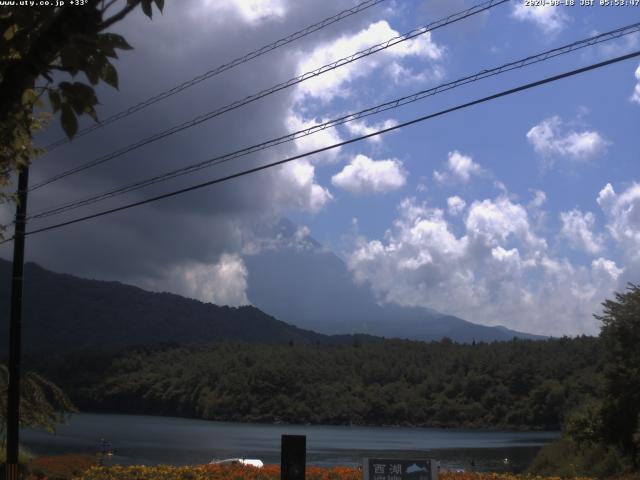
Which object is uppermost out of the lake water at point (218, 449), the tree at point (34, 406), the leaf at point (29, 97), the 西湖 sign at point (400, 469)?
the leaf at point (29, 97)

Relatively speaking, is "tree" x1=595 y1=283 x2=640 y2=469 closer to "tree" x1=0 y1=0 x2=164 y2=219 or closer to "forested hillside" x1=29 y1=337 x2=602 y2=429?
"tree" x1=0 y1=0 x2=164 y2=219

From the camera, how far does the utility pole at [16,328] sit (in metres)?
17.3

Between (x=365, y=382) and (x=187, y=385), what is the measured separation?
34275 millimetres

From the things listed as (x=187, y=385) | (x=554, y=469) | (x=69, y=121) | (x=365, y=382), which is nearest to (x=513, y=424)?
(x=365, y=382)

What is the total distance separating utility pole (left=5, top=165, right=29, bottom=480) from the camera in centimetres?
1728

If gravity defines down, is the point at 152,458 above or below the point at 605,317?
below

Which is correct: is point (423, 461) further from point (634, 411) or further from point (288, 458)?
point (634, 411)

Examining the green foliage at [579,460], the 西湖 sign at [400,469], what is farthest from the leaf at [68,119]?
the green foliage at [579,460]

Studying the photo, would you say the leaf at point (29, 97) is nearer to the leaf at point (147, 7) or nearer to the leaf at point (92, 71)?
the leaf at point (92, 71)

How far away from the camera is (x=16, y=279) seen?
18734 mm

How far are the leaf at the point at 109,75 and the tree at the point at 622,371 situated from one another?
23.1 meters

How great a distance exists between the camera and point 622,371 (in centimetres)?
2597

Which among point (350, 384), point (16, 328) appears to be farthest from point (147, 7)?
point (350, 384)

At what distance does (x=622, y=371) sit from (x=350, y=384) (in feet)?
437
